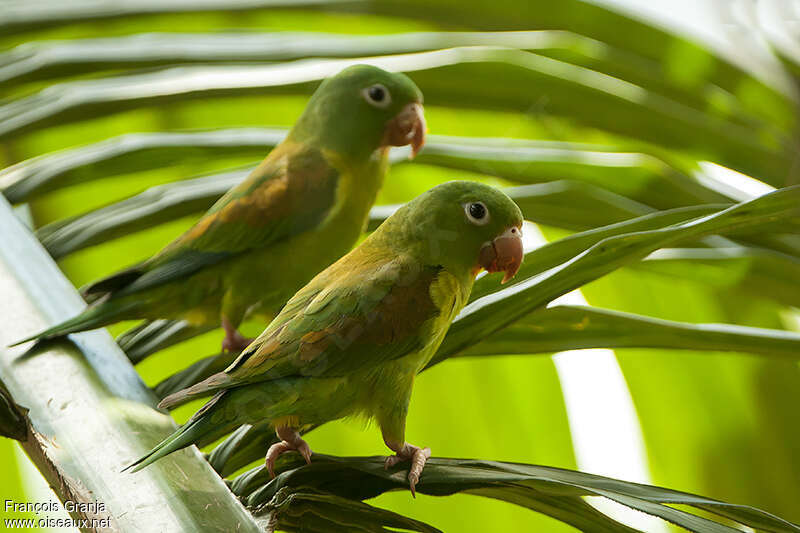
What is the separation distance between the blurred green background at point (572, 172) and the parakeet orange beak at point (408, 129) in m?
0.05

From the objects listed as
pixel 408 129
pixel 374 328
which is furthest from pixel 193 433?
pixel 408 129

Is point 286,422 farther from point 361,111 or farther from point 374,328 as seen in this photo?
point 361,111

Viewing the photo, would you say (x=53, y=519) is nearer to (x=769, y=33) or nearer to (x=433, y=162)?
(x=433, y=162)

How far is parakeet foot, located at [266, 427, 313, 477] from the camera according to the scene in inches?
34.2

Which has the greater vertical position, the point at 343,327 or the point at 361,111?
the point at 361,111

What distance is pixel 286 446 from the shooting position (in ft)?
3.04

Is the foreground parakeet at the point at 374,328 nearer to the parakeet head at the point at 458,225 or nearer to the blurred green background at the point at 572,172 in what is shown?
the parakeet head at the point at 458,225

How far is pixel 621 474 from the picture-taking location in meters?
1.78

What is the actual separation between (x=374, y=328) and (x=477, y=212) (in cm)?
24

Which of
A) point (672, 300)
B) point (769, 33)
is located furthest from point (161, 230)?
point (769, 33)

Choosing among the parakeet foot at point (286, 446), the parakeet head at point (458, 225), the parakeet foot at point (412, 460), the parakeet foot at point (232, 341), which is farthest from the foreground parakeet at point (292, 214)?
the parakeet foot at point (412, 460)

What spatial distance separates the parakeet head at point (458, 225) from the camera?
1086 millimetres

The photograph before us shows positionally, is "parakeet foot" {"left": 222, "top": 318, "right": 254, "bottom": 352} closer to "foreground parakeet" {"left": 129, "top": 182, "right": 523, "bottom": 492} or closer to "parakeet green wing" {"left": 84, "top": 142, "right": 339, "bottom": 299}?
"parakeet green wing" {"left": 84, "top": 142, "right": 339, "bottom": 299}

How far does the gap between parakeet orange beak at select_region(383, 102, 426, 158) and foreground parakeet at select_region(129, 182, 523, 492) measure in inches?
11.0
